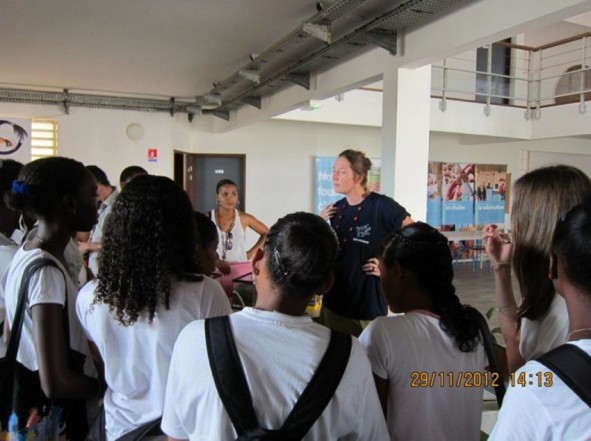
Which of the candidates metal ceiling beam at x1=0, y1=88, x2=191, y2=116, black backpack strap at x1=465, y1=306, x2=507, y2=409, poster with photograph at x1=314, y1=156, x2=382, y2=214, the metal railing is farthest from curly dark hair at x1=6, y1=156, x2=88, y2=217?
poster with photograph at x1=314, y1=156, x2=382, y2=214

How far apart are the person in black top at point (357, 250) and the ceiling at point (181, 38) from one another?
1192 millimetres

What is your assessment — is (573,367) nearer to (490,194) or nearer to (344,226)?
(344,226)

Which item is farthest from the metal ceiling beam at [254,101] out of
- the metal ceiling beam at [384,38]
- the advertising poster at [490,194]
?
the advertising poster at [490,194]

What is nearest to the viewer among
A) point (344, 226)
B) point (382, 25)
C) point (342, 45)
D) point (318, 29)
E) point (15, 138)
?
point (344, 226)

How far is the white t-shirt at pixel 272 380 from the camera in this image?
890 mm

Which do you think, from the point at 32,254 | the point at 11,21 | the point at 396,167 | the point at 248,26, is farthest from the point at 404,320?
the point at 11,21

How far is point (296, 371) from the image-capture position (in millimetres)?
900

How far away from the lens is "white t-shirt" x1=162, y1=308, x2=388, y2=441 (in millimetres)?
890

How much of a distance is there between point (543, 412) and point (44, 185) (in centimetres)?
138

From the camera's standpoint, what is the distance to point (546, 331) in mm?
1207

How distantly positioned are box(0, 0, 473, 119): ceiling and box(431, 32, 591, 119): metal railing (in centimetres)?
337

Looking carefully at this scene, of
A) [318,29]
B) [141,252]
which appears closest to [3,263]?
[141,252]

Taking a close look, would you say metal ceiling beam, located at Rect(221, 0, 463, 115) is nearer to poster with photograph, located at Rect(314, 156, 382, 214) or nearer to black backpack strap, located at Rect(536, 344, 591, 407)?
black backpack strap, located at Rect(536, 344, 591, 407)

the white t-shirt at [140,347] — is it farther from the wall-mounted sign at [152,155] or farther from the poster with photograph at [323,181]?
the poster with photograph at [323,181]
